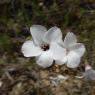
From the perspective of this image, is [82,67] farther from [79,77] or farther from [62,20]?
[62,20]

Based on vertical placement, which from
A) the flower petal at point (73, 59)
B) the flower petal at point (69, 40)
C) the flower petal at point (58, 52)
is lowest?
the flower petal at point (73, 59)

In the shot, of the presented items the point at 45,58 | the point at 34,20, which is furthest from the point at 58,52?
the point at 34,20

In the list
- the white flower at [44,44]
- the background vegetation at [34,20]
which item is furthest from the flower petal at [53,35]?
the background vegetation at [34,20]

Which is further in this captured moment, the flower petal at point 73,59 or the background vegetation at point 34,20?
the background vegetation at point 34,20

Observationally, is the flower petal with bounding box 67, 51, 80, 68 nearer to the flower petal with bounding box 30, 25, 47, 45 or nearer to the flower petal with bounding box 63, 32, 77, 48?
the flower petal with bounding box 63, 32, 77, 48

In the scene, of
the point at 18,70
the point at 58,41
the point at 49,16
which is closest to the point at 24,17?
the point at 49,16

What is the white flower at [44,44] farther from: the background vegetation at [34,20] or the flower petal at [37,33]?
the background vegetation at [34,20]

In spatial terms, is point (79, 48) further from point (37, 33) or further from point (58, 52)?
point (37, 33)

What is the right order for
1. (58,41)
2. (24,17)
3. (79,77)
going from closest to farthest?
(58,41) → (79,77) → (24,17)
